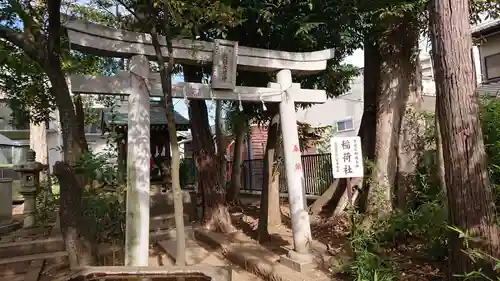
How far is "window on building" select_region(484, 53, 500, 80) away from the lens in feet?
47.9

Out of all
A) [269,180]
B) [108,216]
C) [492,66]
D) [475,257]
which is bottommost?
[475,257]

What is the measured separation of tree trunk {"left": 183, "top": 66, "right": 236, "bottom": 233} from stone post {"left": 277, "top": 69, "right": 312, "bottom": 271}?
120 inches

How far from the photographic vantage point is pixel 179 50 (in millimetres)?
5855

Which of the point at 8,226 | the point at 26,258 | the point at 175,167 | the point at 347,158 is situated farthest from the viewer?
the point at 8,226

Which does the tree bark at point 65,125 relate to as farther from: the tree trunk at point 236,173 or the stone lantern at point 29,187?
the tree trunk at point 236,173

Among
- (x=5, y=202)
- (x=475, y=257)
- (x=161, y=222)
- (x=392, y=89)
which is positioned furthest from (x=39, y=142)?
(x=475, y=257)

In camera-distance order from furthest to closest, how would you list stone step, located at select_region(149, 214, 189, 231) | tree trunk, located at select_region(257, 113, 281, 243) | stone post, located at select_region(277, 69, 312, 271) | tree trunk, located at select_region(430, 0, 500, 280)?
stone step, located at select_region(149, 214, 189, 231) < tree trunk, located at select_region(257, 113, 281, 243) < stone post, located at select_region(277, 69, 312, 271) < tree trunk, located at select_region(430, 0, 500, 280)

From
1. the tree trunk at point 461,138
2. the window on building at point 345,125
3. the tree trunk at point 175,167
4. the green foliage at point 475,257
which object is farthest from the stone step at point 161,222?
the window on building at point 345,125

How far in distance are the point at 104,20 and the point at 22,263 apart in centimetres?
744

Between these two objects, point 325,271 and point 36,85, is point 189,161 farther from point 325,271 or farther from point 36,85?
point 325,271

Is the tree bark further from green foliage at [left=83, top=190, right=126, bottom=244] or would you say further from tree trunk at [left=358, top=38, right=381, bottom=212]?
tree trunk at [left=358, top=38, right=381, bottom=212]

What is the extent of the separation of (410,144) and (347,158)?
98.5 inches

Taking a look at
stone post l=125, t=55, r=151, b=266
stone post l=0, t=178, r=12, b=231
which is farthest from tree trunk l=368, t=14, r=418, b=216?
stone post l=0, t=178, r=12, b=231

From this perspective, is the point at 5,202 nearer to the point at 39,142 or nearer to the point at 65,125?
the point at 65,125
